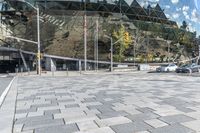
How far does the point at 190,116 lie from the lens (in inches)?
349

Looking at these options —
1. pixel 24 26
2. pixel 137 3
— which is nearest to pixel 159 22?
pixel 137 3

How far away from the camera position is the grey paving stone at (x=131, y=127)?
7.37 meters

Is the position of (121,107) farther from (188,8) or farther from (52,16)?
(188,8)

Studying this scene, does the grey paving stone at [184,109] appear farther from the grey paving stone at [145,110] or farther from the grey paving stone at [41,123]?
the grey paving stone at [41,123]

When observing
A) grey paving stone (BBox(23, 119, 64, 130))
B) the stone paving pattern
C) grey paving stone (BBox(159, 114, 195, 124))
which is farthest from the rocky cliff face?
grey paving stone (BBox(159, 114, 195, 124))

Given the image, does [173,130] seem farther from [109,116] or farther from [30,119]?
[30,119]

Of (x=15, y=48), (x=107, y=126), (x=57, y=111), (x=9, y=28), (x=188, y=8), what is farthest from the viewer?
(x=188, y=8)

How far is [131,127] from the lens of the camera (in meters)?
7.62

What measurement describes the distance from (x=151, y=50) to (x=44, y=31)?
2817cm

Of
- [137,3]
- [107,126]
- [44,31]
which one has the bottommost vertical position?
[107,126]

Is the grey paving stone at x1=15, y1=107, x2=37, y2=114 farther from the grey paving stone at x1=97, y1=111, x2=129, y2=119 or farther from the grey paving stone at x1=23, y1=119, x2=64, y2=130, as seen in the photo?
the grey paving stone at x1=97, y1=111, x2=129, y2=119

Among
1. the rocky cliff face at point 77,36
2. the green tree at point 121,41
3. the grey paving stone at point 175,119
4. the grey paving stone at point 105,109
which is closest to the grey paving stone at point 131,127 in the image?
the grey paving stone at point 175,119

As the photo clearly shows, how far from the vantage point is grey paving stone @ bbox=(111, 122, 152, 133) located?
7.37 m

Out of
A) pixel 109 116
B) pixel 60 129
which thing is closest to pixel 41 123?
pixel 60 129
